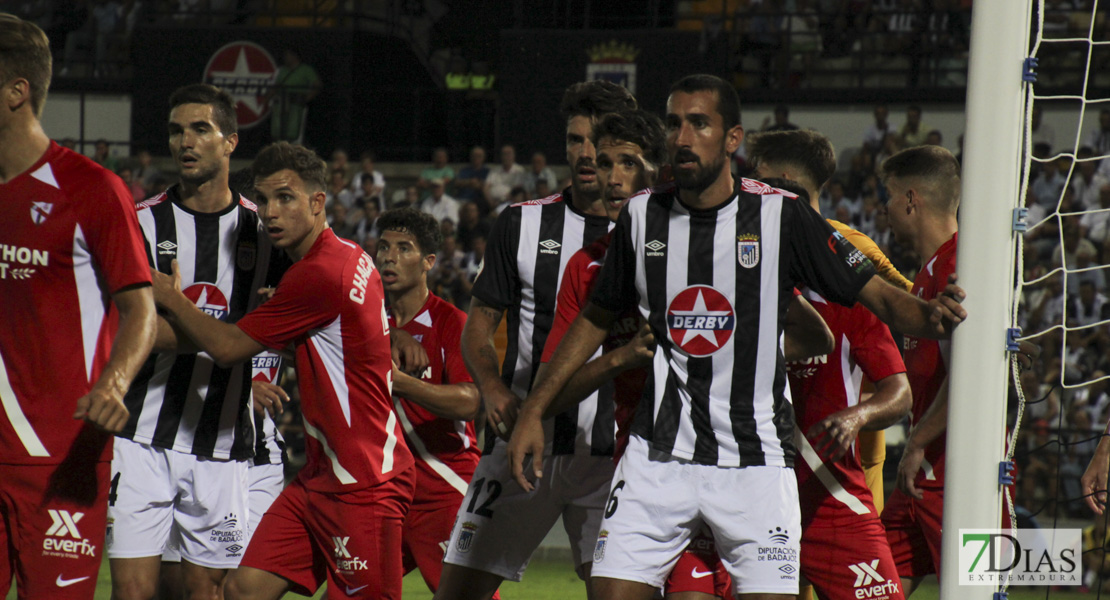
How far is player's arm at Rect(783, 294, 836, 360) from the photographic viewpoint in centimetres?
411

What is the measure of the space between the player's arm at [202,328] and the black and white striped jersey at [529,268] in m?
0.98

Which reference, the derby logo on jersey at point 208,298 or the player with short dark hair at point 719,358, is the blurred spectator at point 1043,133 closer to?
the player with short dark hair at point 719,358

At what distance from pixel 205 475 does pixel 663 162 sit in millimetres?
2370

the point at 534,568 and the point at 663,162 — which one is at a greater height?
the point at 663,162

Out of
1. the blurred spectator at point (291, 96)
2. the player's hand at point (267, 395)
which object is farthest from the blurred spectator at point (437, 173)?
the player's hand at point (267, 395)

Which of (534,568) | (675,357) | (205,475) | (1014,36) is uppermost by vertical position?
(1014,36)

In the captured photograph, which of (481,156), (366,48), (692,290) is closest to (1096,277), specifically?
(481,156)

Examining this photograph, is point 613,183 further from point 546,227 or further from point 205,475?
point 205,475

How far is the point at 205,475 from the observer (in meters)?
5.09

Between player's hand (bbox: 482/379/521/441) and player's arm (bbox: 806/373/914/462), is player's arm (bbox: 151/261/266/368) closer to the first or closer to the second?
player's hand (bbox: 482/379/521/441)

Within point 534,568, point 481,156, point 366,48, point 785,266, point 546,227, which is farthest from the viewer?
point 366,48

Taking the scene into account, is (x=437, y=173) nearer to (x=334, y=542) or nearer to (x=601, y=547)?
(x=334, y=542)

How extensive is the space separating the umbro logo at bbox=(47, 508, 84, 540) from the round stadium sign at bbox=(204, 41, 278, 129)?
50.8ft

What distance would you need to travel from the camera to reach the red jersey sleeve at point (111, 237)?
338 cm
